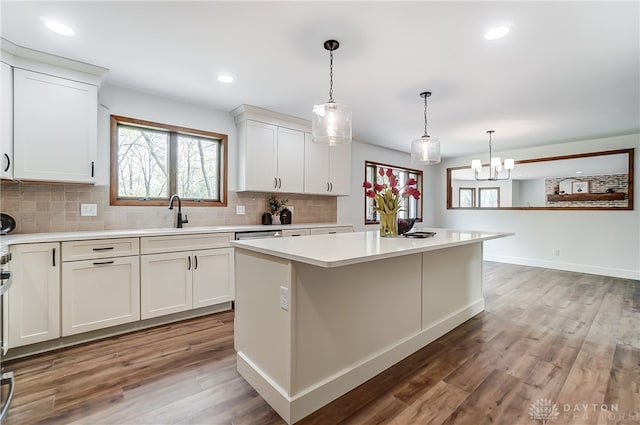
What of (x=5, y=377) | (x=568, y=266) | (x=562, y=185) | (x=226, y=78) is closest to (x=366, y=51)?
(x=226, y=78)

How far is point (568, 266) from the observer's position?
17.7 feet

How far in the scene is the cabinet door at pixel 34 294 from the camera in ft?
7.03

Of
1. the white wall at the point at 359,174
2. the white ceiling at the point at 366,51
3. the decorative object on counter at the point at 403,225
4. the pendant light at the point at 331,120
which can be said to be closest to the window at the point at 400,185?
the white wall at the point at 359,174

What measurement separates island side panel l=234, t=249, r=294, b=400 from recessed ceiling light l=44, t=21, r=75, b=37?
1998 millimetres

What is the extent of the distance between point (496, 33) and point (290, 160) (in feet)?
8.63

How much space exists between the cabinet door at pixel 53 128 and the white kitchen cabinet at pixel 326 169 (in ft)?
8.07

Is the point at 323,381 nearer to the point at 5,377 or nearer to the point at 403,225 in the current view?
the point at 403,225

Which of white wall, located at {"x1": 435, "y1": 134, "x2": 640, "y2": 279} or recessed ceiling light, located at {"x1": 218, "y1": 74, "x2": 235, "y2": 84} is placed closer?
recessed ceiling light, located at {"x1": 218, "y1": 74, "x2": 235, "y2": 84}

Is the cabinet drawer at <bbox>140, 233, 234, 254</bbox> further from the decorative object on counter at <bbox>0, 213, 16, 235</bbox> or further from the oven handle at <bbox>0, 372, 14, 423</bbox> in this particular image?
the oven handle at <bbox>0, 372, 14, 423</bbox>

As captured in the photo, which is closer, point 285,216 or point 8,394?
point 8,394

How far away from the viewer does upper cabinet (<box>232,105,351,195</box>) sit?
3693 mm

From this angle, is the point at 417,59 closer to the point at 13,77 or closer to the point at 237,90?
the point at 237,90

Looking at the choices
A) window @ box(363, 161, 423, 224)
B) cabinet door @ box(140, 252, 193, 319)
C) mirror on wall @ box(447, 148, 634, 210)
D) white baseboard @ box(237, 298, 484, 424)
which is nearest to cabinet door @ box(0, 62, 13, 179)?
cabinet door @ box(140, 252, 193, 319)

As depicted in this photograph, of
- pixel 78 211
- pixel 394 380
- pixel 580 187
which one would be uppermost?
pixel 580 187
